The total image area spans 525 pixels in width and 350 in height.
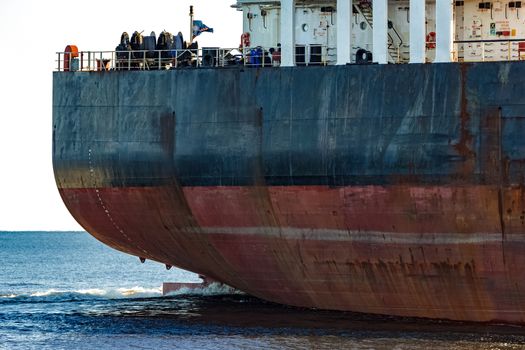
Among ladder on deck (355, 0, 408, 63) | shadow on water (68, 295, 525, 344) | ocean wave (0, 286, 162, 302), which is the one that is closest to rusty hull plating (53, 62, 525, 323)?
shadow on water (68, 295, 525, 344)

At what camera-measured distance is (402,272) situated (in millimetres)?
27797

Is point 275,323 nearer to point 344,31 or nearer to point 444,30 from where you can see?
point 344,31

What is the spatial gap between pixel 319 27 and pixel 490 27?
4.08m

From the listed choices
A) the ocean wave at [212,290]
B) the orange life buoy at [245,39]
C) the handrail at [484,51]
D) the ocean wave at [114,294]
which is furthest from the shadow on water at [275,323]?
the orange life buoy at [245,39]

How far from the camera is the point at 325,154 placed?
28406 mm

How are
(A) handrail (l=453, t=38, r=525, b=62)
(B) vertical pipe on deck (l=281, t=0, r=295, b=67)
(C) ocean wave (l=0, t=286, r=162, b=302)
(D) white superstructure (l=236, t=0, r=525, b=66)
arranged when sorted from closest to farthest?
→ (D) white superstructure (l=236, t=0, r=525, b=66)
(A) handrail (l=453, t=38, r=525, b=62)
(B) vertical pipe on deck (l=281, t=0, r=295, b=67)
(C) ocean wave (l=0, t=286, r=162, b=302)

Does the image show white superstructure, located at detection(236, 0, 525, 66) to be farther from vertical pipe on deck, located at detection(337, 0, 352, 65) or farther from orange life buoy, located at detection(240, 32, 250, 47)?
orange life buoy, located at detection(240, 32, 250, 47)

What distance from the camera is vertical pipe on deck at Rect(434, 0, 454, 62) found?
2798cm

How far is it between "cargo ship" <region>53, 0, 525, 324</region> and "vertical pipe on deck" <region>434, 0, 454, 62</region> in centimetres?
3

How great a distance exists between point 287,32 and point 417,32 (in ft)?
10.3

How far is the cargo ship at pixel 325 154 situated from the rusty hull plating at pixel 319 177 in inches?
1.3

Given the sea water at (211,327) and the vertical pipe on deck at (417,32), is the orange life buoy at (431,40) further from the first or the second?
the sea water at (211,327)

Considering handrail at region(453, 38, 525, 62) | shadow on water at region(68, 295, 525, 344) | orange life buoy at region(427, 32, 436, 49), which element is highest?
orange life buoy at region(427, 32, 436, 49)

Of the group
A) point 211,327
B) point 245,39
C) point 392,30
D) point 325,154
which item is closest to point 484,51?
point 392,30
